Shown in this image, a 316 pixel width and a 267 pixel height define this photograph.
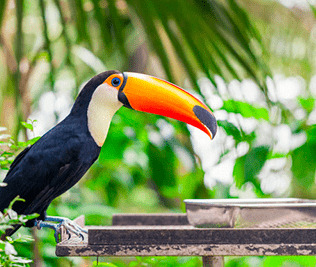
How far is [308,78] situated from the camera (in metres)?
4.20

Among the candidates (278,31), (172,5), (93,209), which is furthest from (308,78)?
(172,5)

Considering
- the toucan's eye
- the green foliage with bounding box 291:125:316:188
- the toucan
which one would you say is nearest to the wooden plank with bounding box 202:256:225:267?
the toucan

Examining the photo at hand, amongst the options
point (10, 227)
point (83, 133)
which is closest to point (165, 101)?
point (83, 133)

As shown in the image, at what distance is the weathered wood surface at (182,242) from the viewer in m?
0.88

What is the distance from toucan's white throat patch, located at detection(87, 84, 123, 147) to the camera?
3.41 ft

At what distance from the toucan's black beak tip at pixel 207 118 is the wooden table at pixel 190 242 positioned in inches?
8.2

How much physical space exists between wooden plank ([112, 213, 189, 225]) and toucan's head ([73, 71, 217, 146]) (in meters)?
0.37

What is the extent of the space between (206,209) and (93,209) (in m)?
1.03

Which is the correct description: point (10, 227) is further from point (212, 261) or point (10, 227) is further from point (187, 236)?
point (212, 261)

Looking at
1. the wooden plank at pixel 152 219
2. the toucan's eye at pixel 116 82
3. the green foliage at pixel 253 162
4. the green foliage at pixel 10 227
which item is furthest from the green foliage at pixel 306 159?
the green foliage at pixel 10 227

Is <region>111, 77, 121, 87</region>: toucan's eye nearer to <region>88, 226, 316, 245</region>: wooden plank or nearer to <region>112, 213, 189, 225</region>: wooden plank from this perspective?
<region>88, 226, 316, 245</region>: wooden plank

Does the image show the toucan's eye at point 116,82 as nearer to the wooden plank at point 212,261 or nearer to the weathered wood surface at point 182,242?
the weathered wood surface at point 182,242

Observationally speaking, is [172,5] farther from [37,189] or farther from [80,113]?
[37,189]

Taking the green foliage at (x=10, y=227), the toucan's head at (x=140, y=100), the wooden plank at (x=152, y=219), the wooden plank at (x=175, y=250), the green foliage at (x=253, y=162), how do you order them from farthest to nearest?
1. the green foliage at (x=253, y=162)
2. the wooden plank at (x=152, y=219)
3. the toucan's head at (x=140, y=100)
4. the wooden plank at (x=175, y=250)
5. the green foliage at (x=10, y=227)
